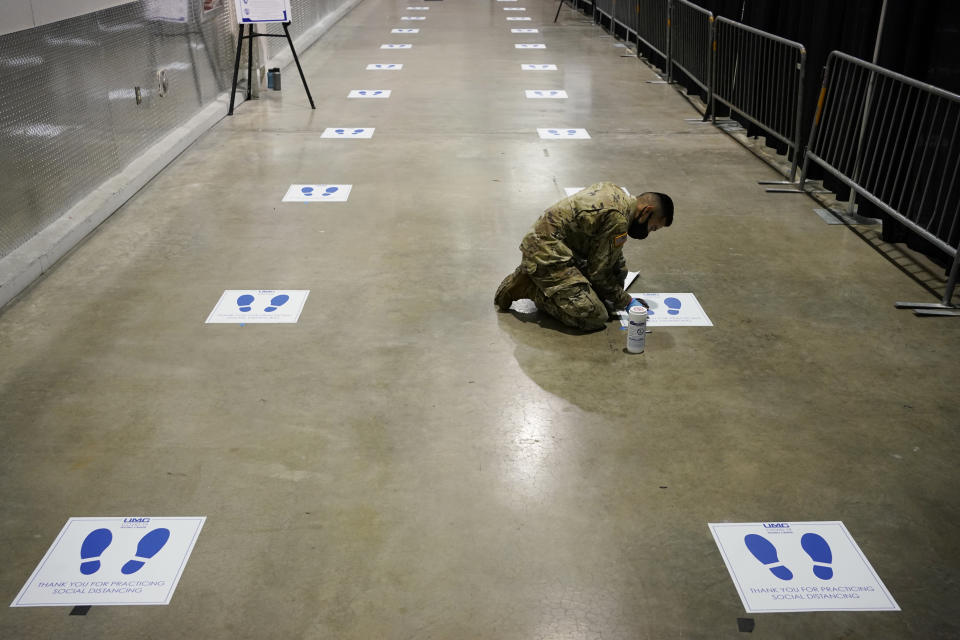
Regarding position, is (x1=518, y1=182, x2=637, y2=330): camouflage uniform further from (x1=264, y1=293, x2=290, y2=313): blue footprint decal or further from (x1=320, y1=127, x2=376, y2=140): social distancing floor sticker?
(x1=320, y1=127, x2=376, y2=140): social distancing floor sticker

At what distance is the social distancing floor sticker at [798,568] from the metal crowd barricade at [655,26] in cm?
980

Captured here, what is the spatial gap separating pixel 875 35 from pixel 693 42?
13.6 feet

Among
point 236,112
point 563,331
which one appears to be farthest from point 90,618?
point 236,112

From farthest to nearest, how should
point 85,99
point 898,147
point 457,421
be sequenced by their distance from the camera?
point 85,99
point 898,147
point 457,421

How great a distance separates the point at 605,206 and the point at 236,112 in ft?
21.9

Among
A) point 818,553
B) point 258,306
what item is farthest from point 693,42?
point 818,553

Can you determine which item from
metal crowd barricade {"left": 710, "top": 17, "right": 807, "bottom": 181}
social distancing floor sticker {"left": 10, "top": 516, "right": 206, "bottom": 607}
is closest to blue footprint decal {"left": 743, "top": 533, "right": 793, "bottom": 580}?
social distancing floor sticker {"left": 10, "top": 516, "right": 206, "bottom": 607}

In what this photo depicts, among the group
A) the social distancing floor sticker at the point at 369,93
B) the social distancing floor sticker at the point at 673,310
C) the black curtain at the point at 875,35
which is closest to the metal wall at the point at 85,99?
the social distancing floor sticker at the point at 369,93

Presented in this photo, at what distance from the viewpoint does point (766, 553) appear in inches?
130

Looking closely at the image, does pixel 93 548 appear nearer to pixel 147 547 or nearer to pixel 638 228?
pixel 147 547

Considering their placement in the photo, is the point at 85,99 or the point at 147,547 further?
the point at 85,99

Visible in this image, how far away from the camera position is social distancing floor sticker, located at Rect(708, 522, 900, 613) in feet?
10.1

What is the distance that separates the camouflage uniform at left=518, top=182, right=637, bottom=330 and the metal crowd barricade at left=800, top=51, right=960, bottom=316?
1.93m

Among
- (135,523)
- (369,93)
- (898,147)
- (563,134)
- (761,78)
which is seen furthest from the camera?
(369,93)
